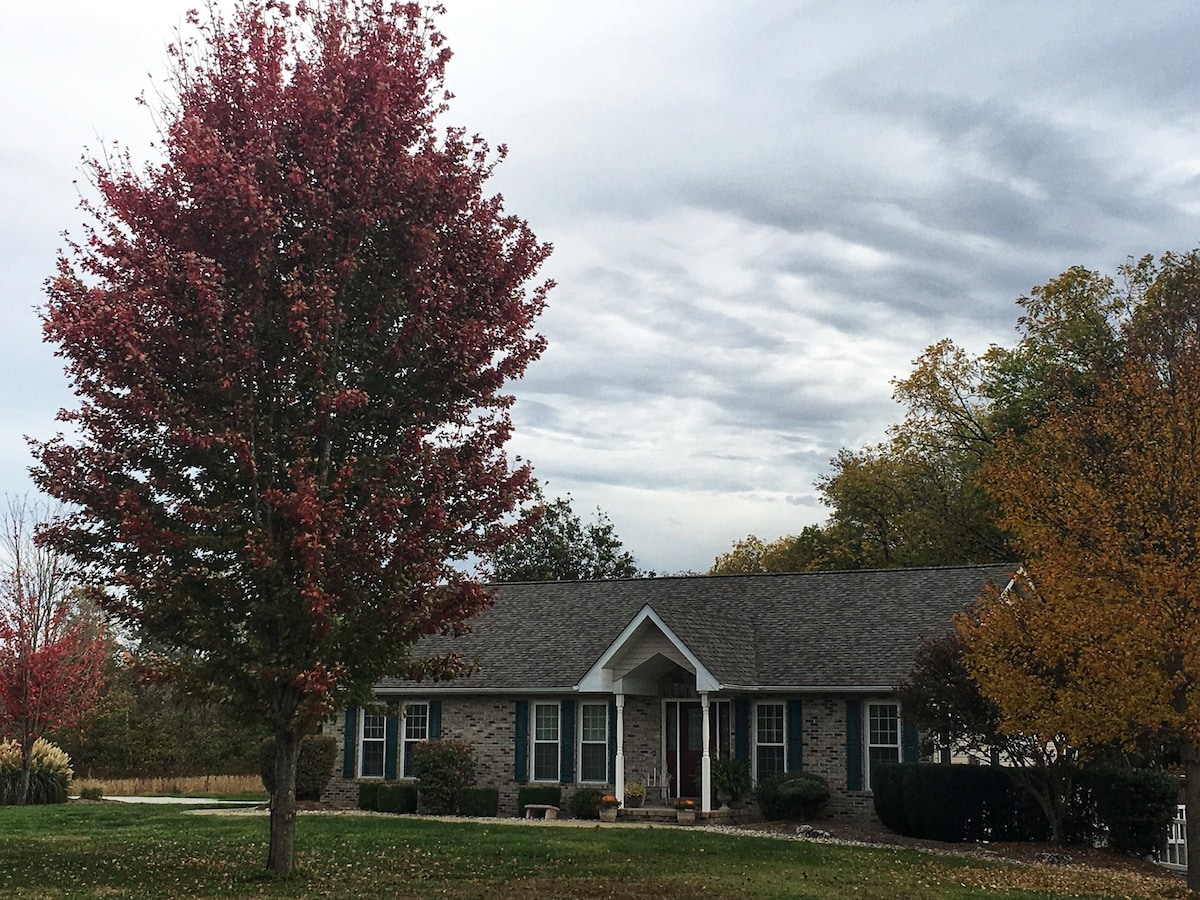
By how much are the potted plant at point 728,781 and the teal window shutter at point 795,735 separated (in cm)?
102

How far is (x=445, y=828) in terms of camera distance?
22188 millimetres

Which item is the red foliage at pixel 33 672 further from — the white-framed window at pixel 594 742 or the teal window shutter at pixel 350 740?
the white-framed window at pixel 594 742

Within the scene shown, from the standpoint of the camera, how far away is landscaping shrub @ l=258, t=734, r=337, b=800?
94.7 ft

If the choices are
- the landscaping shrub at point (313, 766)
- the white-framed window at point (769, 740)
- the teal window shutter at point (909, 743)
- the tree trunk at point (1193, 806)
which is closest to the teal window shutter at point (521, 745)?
the landscaping shrub at point (313, 766)

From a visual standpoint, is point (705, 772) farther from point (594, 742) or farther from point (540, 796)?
point (540, 796)

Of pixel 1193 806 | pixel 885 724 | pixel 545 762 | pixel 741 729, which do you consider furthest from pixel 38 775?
pixel 1193 806

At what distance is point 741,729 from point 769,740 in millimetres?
635

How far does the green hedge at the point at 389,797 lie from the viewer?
92.1 ft

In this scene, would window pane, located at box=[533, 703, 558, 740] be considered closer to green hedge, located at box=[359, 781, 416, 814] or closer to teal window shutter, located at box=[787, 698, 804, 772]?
green hedge, located at box=[359, 781, 416, 814]

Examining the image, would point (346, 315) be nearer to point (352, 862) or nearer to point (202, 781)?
point (352, 862)

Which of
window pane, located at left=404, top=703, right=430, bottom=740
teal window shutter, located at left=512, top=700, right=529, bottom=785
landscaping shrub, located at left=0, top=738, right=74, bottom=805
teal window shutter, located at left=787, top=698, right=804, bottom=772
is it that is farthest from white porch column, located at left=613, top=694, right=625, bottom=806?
landscaping shrub, located at left=0, top=738, right=74, bottom=805

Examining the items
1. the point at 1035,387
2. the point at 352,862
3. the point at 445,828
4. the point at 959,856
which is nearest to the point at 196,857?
the point at 352,862

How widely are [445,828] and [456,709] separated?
23.2 ft

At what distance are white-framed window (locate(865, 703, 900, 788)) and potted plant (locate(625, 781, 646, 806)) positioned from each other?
475cm
